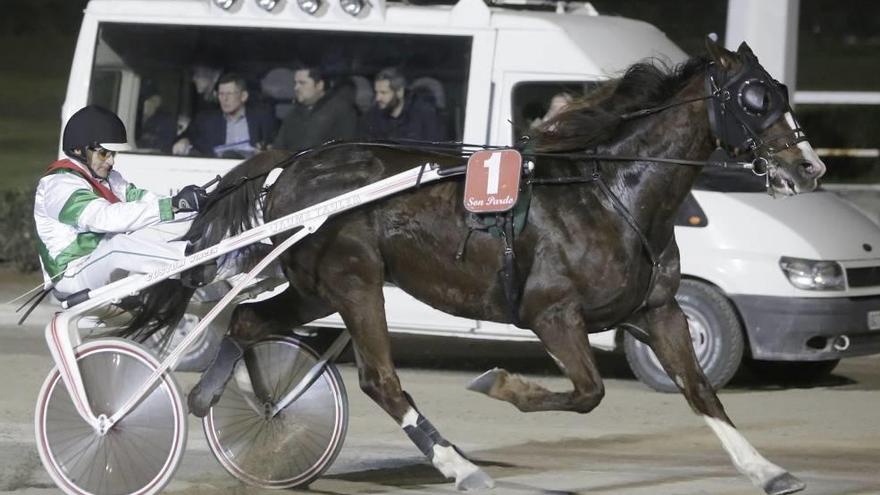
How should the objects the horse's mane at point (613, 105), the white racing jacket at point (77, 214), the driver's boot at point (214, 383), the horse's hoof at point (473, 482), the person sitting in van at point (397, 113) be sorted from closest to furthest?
the horse's hoof at point (473, 482) → the white racing jacket at point (77, 214) → the horse's mane at point (613, 105) → the driver's boot at point (214, 383) → the person sitting in van at point (397, 113)

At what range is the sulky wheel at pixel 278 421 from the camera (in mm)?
7641

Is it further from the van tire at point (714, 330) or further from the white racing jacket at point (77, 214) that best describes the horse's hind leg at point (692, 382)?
the van tire at point (714, 330)

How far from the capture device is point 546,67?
34.7ft

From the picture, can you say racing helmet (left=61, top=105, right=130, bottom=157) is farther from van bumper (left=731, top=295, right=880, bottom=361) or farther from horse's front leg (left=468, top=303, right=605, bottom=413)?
van bumper (left=731, top=295, right=880, bottom=361)

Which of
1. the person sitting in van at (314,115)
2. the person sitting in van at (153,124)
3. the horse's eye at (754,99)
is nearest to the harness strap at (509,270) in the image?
the horse's eye at (754,99)

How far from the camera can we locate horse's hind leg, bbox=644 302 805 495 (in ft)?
22.3

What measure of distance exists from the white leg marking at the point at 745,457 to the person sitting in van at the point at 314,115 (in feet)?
14.8

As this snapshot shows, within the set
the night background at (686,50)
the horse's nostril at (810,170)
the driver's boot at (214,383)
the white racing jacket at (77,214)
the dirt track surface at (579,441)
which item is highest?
the horse's nostril at (810,170)

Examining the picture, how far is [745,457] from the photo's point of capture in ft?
22.3


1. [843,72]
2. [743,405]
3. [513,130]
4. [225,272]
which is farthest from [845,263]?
[843,72]

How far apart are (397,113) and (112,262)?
375 centimetres

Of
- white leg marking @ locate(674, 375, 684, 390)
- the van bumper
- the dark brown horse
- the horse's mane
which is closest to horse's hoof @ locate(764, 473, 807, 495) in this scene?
the dark brown horse

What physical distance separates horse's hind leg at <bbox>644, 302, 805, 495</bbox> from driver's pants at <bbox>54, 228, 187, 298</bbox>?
2054 mm

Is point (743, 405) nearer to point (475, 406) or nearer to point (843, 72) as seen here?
point (475, 406)
